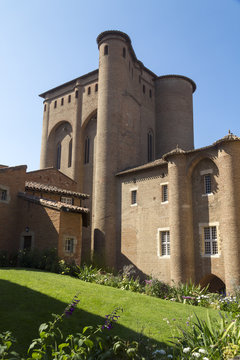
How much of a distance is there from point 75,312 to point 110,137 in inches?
858

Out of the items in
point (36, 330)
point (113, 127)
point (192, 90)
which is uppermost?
point (192, 90)

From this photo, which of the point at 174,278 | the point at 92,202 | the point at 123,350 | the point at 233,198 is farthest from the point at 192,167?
the point at 123,350

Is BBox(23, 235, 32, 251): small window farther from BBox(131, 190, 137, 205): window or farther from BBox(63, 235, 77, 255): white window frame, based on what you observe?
BBox(131, 190, 137, 205): window

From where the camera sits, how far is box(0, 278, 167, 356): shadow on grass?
25.8ft

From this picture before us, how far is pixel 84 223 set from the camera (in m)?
24.8

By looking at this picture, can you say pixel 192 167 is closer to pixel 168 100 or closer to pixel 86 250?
pixel 86 250

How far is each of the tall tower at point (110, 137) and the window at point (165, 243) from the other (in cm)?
502

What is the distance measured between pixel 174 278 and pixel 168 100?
22.4m

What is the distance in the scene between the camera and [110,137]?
3016 cm

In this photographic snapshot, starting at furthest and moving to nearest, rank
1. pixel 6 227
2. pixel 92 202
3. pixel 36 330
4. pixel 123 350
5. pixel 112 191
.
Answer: pixel 92 202 < pixel 112 191 < pixel 6 227 < pixel 36 330 < pixel 123 350

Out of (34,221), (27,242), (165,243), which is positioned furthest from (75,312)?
(165,243)

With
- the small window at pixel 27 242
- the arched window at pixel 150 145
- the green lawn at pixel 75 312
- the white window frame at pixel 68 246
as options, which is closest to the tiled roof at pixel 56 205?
the white window frame at pixel 68 246

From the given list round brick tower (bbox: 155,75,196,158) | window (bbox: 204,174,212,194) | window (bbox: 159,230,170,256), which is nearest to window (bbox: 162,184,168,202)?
window (bbox: 159,230,170,256)

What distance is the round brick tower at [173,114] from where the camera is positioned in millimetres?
37000
